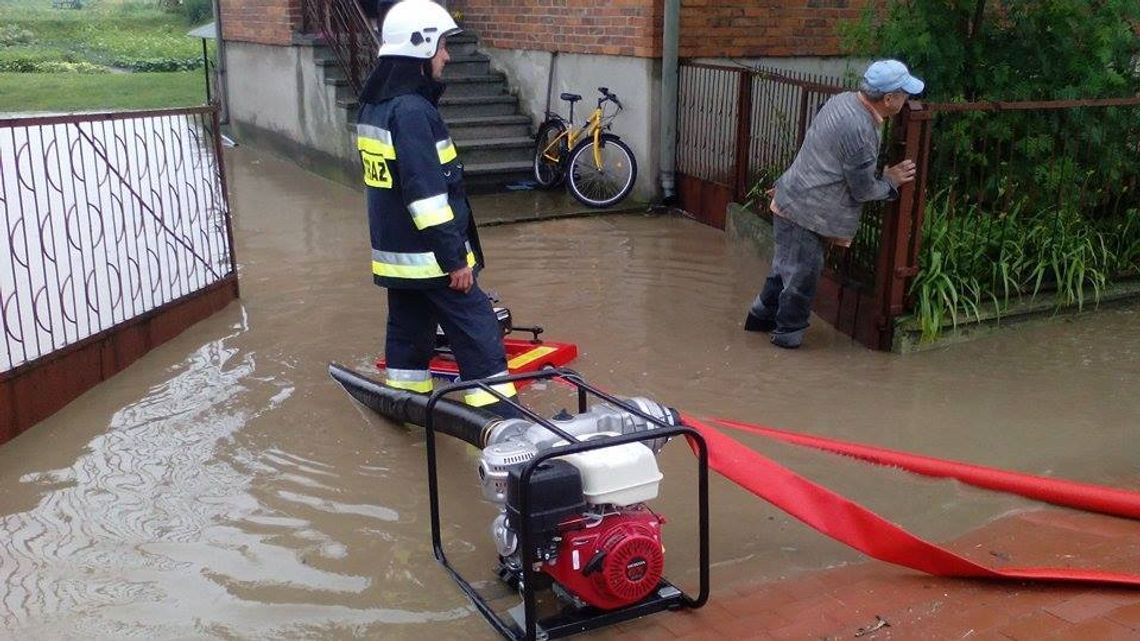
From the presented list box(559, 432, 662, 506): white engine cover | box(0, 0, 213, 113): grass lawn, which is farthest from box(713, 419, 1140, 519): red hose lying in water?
box(0, 0, 213, 113): grass lawn

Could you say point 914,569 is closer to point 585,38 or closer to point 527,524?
point 527,524

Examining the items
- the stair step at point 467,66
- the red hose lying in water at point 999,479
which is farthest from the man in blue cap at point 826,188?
the stair step at point 467,66

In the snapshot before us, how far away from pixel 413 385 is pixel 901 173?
9.62 feet

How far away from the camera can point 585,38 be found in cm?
1062

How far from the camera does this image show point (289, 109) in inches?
531

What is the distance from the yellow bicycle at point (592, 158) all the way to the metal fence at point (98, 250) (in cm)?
372

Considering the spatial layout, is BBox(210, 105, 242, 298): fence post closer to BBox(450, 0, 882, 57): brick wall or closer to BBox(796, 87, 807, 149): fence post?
BBox(796, 87, 807, 149): fence post

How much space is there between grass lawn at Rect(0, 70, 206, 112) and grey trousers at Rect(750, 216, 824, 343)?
16.2 metres

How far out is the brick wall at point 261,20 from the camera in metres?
13.0

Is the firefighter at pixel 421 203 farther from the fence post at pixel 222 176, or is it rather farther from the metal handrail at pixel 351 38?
the metal handrail at pixel 351 38

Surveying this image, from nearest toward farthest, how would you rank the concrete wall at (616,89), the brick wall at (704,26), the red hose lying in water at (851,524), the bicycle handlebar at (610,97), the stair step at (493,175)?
the red hose lying in water at (851,524), the brick wall at (704,26), the concrete wall at (616,89), the bicycle handlebar at (610,97), the stair step at (493,175)

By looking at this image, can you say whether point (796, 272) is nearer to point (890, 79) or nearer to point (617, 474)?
point (890, 79)

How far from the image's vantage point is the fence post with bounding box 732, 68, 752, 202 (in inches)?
345

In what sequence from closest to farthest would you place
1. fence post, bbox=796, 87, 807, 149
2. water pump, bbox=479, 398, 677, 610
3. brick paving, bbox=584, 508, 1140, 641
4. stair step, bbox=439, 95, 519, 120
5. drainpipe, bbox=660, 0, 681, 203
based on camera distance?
water pump, bbox=479, 398, 677, 610, brick paving, bbox=584, 508, 1140, 641, fence post, bbox=796, 87, 807, 149, drainpipe, bbox=660, 0, 681, 203, stair step, bbox=439, 95, 519, 120
